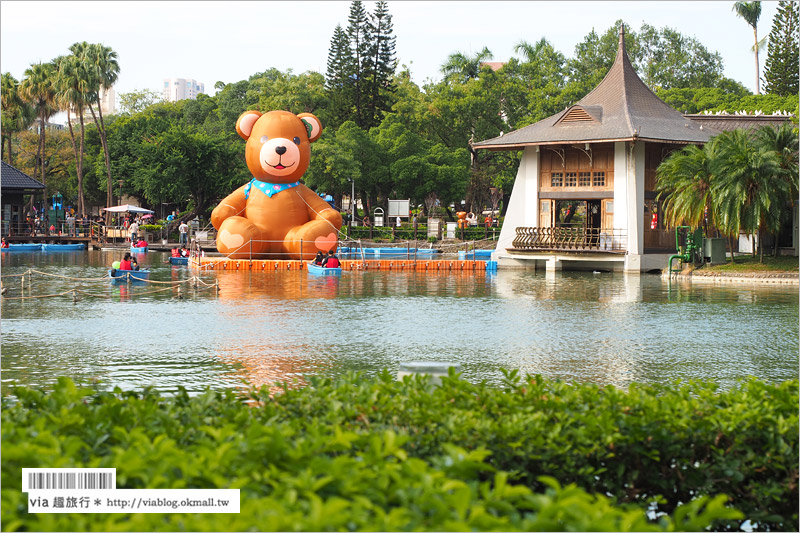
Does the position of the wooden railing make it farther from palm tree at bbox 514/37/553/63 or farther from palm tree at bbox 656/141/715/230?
palm tree at bbox 514/37/553/63

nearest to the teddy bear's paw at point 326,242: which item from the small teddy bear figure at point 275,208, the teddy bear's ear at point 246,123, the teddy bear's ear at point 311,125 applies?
the small teddy bear figure at point 275,208

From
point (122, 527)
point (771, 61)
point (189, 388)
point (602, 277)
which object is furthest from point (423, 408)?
point (771, 61)

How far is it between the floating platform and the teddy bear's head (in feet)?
11.4

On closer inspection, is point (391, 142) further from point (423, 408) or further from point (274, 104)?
point (423, 408)

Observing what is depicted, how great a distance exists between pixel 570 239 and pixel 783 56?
38644 mm

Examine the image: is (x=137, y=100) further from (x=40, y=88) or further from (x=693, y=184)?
(x=693, y=184)

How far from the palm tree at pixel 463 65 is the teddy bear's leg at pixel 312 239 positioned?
115ft

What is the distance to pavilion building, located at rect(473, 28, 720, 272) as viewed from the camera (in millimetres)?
34500

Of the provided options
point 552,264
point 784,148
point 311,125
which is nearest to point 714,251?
point 784,148

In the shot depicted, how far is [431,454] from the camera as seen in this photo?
16.2 feet

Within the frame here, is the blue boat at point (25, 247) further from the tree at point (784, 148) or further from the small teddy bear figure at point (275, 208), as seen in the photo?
the tree at point (784, 148)

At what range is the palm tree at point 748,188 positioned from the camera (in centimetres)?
2856

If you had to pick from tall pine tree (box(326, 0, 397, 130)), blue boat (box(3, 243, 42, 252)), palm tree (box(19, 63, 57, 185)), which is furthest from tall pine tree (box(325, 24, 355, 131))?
blue boat (box(3, 243, 42, 252))

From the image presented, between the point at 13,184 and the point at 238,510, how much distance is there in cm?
5180
